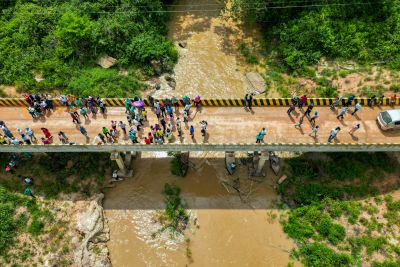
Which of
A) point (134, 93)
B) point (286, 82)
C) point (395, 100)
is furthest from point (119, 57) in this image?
point (395, 100)

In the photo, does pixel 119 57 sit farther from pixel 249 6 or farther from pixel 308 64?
pixel 308 64

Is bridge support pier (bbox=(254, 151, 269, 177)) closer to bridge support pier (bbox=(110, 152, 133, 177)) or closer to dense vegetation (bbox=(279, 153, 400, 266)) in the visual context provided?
dense vegetation (bbox=(279, 153, 400, 266))

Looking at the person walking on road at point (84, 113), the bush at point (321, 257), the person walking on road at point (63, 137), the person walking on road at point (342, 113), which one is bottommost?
the bush at point (321, 257)

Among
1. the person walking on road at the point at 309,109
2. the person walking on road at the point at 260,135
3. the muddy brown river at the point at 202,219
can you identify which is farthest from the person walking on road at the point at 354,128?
the muddy brown river at the point at 202,219

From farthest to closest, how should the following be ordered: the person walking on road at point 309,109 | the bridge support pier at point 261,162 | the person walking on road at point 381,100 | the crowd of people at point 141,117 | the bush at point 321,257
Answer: the person walking on road at point 381,100 → the bridge support pier at point 261,162 → the person walking on road at point 309,109 → the crowd of people at point 141,117 → the bush at point 321,257

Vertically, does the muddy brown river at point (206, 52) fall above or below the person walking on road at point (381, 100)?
above

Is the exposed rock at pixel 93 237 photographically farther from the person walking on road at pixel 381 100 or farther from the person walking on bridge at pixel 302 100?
the person walking on road at pixel 381 100

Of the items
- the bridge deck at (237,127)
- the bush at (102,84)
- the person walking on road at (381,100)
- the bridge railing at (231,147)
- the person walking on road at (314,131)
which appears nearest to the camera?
the bridge railing at (231,147)
